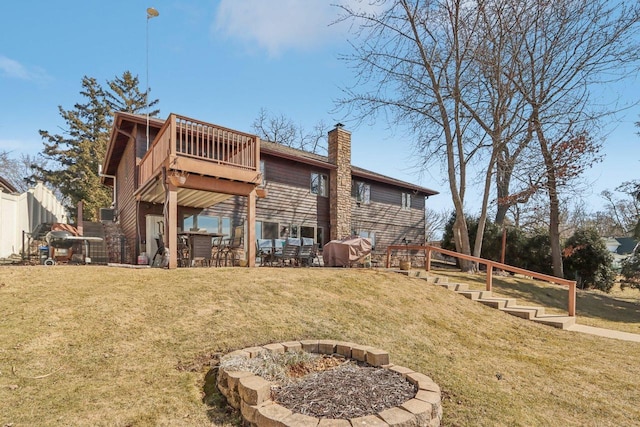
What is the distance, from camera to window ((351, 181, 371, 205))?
17.8 m

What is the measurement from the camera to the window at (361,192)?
58.3ft

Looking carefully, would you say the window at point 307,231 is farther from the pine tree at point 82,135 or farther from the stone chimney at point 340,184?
the pine tree at point 82,135

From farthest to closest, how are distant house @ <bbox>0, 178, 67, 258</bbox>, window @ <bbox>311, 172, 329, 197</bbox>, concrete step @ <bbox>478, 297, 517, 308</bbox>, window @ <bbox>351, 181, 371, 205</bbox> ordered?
window @ <bbox>351, 181, 371, 205</bbox> → window @ <bbox>311, 172, 329, 197</bbox> → distant house @ <bbox>0, 178, 67, 258</bbox> → concrete step @ <bbox>478, 297, 517, 308</bbox>

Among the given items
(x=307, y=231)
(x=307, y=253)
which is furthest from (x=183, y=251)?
(x=307, y=231)

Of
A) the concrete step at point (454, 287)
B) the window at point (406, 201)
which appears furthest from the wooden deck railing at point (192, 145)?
the window at point (406, 201)

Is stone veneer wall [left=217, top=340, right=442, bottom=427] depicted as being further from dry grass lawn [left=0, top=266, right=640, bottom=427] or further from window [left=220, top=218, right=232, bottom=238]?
window [left=220, top=218, right=232, bottom=238]

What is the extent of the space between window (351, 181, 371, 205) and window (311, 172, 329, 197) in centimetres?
182

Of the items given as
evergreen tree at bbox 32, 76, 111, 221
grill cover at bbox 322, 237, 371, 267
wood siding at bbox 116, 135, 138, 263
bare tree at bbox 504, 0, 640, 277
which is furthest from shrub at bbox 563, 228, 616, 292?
evergreen tree at bbox 32, 76, 111, 221

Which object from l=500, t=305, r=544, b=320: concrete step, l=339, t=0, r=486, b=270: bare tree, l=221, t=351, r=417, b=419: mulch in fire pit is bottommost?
l=500, t=305, r=544, b=320: concrete step

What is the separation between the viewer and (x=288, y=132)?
32406 millimetres

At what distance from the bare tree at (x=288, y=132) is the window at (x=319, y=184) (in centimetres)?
1586

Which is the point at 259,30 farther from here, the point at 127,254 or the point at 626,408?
the point at 626,408

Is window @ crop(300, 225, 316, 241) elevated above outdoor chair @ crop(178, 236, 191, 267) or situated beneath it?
elevated above

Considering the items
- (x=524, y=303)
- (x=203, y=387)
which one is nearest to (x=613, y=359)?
(x=524, y=303)
